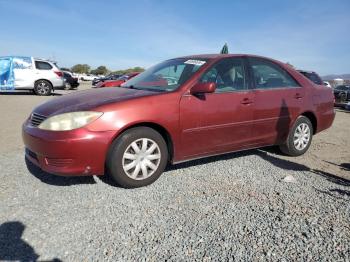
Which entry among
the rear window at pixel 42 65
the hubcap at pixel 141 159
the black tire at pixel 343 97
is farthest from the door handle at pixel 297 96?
the black tire at pixel 343 97

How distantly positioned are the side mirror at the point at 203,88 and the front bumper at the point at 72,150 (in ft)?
3.68

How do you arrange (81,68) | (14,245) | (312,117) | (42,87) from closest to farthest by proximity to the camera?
(14,245) → (312,117) → (42,87) → (81,68)

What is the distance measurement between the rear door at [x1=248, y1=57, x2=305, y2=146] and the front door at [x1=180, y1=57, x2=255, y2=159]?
175 mm

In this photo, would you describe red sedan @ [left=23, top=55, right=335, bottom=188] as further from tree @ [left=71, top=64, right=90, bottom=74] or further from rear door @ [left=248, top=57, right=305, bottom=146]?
tree @ [left=71, top=64, right=90, bottom=74]

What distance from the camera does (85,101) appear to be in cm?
377

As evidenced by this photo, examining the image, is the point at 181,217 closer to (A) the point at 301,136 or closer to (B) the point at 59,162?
(B) the point at 59,162

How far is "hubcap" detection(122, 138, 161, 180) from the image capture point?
3638 mm

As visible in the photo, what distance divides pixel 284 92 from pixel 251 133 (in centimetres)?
89

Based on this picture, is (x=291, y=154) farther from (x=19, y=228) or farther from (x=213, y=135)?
(x=19, y=228)

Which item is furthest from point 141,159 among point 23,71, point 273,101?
point 23,71

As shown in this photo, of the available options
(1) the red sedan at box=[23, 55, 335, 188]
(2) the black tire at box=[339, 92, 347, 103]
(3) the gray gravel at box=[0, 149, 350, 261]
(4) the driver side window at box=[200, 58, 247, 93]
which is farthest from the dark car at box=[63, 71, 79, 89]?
(4) the driver side window at box=[200, 58, 247, 93]

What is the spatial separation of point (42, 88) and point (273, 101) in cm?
1362

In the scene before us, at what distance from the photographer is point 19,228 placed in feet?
9.29

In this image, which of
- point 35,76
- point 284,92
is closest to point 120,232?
point 284,92
